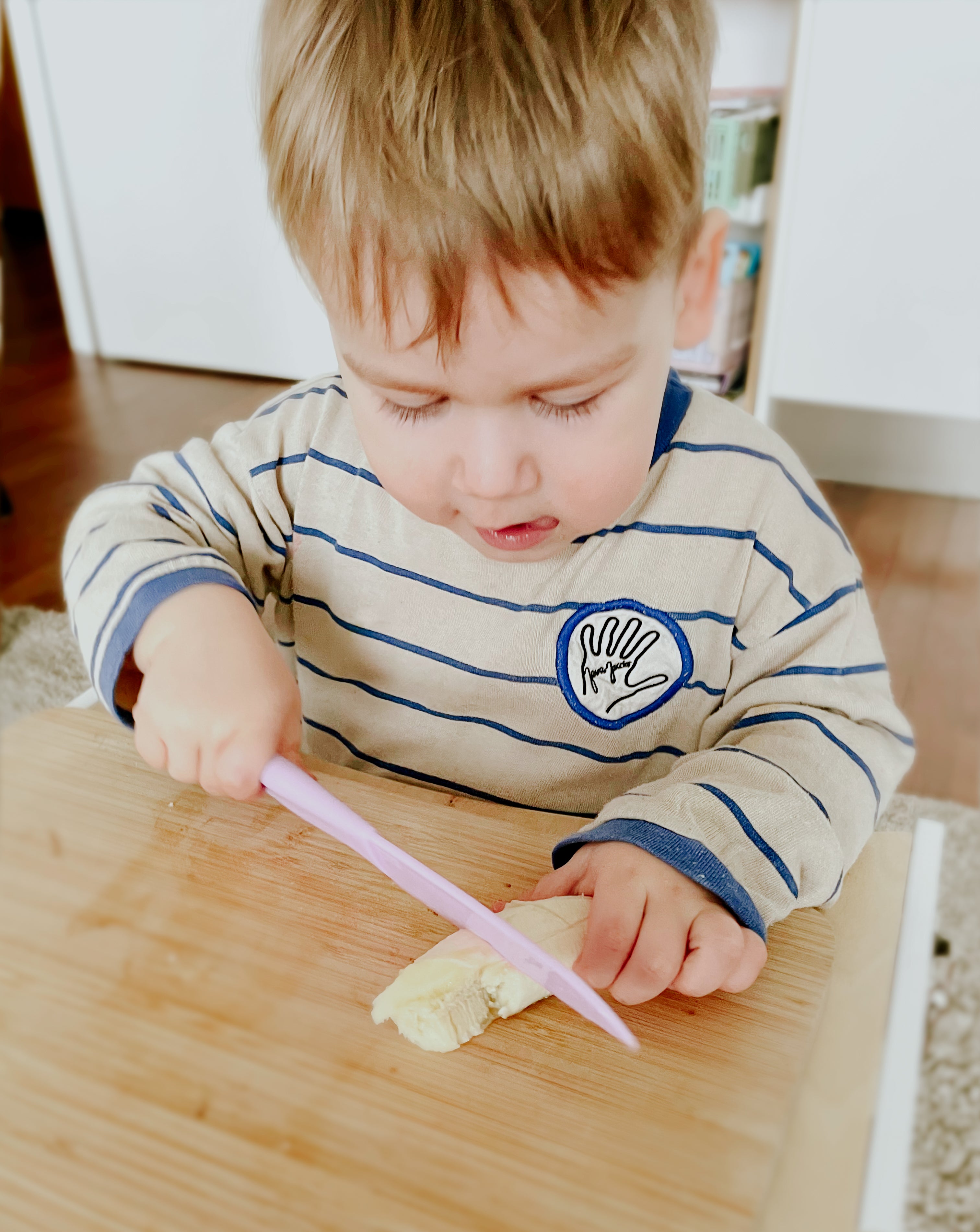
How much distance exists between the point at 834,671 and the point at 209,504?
0.31 metres

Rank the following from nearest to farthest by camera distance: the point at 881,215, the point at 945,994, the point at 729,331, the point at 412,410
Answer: the point at 412,410 → the point at 945,994 → the point at 881,215 → the point at 729,331

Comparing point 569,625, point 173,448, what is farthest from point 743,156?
point 569,625

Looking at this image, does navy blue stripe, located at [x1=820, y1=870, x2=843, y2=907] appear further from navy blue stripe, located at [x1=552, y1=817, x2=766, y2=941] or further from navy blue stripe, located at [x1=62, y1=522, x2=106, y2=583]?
navy blue stripe, located at [x1=62, y1=522, x2=106, y2=583]

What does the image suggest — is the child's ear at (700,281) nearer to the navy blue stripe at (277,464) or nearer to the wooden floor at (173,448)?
the navy blue stripe at (277,464)

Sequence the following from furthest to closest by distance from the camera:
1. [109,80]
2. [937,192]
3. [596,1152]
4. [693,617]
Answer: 1. [109,80]
2. [937,192]
3. [693,617]
4. [596,1152]

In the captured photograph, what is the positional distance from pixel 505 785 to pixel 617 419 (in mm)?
238

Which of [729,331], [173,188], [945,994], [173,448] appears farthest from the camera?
[173,188]

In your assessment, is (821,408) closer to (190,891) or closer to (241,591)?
(241,591)

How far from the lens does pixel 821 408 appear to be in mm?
1644

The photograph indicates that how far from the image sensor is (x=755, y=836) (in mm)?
375

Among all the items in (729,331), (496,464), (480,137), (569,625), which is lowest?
(729,331)

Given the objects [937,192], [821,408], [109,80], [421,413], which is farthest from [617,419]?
[109,80]

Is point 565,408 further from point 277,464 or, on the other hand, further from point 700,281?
point 277,464

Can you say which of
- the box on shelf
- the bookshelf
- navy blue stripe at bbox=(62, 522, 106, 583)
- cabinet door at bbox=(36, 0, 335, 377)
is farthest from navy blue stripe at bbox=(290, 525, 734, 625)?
cabinet door at bbox=(36, 0, 335, 377)
